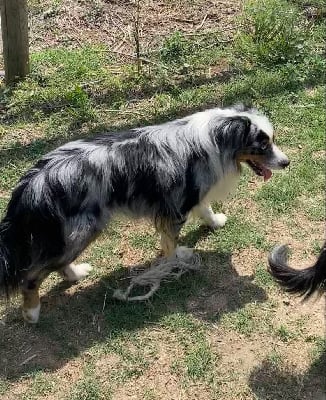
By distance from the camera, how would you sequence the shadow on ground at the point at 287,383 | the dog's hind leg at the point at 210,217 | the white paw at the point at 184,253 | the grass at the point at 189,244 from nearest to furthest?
the shadow on ground at the point at 287,383, the grass at the point at 189,244, the white paw at the point at 184,253, the dog's hind leg at the point at 210,217

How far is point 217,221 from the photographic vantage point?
4867 mm

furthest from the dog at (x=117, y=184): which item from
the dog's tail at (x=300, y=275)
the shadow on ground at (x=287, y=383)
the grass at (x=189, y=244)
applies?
the shadow on ground at (x=287, y=383)

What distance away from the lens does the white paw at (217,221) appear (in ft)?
15.9

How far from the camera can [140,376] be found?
391 centimetres

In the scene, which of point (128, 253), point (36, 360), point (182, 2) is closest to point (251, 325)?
point (128, 253)

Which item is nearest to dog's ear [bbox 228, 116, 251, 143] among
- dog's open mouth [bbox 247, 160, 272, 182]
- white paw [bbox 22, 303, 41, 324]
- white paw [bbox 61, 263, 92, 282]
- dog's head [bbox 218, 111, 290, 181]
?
dog's head [bbox 218, 111, 290, 181]

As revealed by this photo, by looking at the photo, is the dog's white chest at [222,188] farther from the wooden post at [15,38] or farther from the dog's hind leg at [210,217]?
the wooden post at [15,38]

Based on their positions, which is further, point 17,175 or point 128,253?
point 17,175

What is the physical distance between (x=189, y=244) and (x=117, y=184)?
3.49 feet

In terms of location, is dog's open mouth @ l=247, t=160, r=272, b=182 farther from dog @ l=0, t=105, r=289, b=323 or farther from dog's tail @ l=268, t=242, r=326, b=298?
dog's tail @ l=268, t=242, r=326, b=298

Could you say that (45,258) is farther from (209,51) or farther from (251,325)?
(209,51)

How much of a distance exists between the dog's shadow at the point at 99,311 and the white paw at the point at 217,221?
11.6 inches


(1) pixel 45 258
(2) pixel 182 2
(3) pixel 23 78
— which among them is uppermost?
(2) pixel 182 2

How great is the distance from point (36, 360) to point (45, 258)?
67 centimetres
